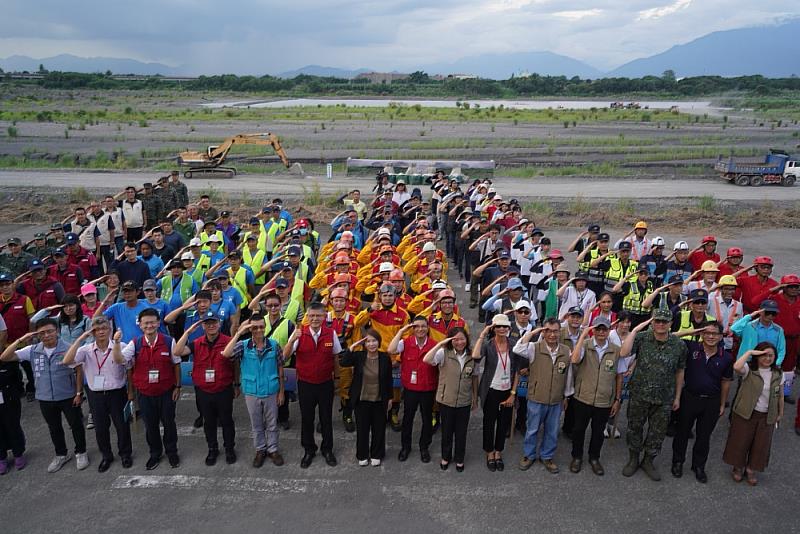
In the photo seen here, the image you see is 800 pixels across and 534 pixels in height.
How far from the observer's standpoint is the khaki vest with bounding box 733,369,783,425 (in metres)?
5.73

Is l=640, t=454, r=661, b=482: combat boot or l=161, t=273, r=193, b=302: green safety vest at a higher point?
l=161, t=273, r=193, b=302: green safety vest

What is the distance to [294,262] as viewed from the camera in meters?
8.45

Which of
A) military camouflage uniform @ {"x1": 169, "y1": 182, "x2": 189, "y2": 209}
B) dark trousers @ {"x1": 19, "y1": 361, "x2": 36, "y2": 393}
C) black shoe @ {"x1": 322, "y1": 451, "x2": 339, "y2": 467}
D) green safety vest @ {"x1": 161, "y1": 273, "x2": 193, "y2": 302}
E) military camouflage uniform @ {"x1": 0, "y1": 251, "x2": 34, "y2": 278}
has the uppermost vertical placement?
military camouflage uniform @ {"x1": 169, "y1": 182, "x2": 189, "y2": 209}

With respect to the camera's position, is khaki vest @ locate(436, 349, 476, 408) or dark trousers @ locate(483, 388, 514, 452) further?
dark trousers @ locate(483, 388, 514, 452)

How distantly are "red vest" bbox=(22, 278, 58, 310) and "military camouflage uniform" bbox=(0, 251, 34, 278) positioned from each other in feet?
3.49

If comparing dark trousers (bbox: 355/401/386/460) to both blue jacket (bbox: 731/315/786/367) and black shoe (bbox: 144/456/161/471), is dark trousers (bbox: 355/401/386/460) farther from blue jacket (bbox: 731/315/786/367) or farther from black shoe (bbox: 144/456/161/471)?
blue jacket (bbox: 731/315/786/367)

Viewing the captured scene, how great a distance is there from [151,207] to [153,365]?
961 centimetres

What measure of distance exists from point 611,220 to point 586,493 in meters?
14.7

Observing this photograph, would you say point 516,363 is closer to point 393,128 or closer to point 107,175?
point 107,175

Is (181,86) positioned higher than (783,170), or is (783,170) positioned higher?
(181,86)

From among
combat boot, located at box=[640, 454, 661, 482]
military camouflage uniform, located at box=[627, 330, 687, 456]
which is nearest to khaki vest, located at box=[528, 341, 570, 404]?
military camouflage uniform, located at box=[627, 330, 687, 456]

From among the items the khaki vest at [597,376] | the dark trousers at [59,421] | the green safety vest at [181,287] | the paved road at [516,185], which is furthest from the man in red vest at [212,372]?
the paved road at [516,185]

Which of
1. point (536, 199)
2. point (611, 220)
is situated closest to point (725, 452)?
point (611, 220)

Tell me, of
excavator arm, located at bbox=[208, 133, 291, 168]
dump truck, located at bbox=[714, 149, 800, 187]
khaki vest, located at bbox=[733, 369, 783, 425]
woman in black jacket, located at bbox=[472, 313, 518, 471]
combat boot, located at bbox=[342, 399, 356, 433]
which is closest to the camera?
khaki vest, located at bbox=[733, 369, 783, 425]
